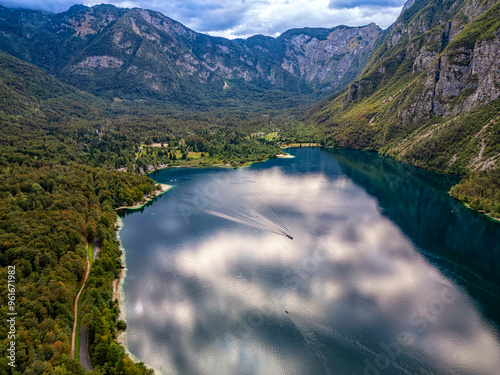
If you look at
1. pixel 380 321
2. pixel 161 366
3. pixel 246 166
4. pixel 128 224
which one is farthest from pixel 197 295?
pixel 246 166

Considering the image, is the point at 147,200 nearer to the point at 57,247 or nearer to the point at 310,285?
the point at 57,247

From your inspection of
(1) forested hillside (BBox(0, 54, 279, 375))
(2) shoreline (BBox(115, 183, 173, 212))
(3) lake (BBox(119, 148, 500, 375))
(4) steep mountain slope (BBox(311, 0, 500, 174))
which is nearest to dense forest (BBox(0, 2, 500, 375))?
(1) forested hillside (BBox(0, 54, 279, 375))

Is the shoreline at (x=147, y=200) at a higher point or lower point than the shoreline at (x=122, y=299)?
higher

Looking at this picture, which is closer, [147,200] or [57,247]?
[57,247]

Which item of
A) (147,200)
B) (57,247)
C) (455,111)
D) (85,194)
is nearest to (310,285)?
(57,247)

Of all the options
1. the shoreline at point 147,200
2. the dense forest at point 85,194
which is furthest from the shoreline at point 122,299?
the shoreline at point 147,200

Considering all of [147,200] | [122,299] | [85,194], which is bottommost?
[122,299]

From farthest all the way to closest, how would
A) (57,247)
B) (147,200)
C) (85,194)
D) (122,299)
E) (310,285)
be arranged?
1. (147,200)
2. (85,194)
3. (57,247)
4. (310,285)
5. (122,299)

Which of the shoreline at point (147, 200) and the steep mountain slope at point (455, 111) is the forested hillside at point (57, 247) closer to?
the shoreline at point (147, 200)

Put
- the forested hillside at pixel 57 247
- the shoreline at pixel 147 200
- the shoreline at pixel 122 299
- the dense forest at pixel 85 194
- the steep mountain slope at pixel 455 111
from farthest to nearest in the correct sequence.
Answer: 1. the steep mountain slope at pixel 455 111
2. the shoreline at pixel 147 200
3. the shoreline at pixel 122 299
4. the dense forest at pixel 85 194
5. the forested hillside at pixel 57 247
